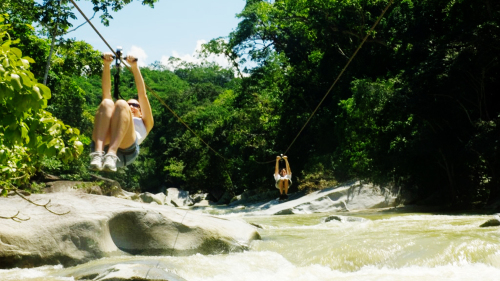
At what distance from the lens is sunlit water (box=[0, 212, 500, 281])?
8602mm

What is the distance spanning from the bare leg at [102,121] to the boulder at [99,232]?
2.76 m

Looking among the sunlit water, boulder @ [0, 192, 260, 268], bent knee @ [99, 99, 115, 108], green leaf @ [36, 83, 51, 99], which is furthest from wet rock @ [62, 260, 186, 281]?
green leaf @ [36, 83, 51, 99]

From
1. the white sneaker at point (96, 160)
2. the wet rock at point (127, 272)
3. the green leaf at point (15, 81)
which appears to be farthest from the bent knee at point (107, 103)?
the green leaf at point (15, 81)

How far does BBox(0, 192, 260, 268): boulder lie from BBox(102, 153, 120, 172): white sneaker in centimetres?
284

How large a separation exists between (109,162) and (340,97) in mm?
25791

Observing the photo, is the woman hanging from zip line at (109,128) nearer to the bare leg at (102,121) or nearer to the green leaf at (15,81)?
the bare leg at (102,121)

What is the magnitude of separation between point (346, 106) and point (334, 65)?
268 inches

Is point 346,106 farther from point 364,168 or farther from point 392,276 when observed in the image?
point 392,276

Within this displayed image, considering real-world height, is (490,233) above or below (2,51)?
below

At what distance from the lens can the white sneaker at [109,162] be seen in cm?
616

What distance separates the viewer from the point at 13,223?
9203 mm

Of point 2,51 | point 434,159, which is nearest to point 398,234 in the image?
point 2,51

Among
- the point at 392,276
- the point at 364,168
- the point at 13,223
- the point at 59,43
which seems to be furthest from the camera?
the point at 364,168

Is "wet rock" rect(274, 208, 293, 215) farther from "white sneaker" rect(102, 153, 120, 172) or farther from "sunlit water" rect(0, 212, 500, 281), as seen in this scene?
"white sneaker" rect(102, 153, 120, 172)
